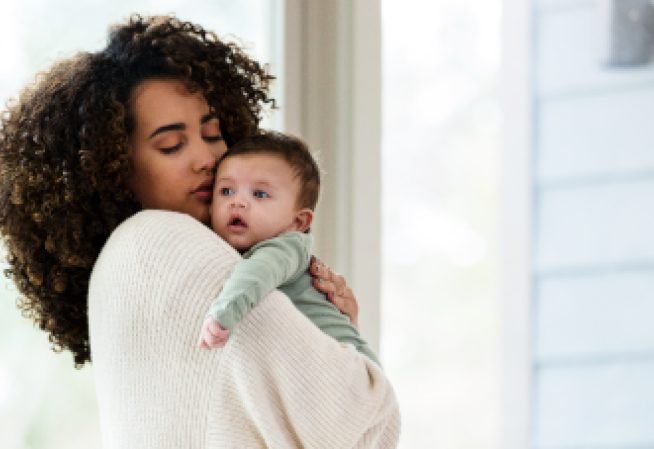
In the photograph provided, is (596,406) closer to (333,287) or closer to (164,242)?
(333,287)

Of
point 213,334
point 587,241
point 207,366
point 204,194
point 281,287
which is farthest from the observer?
point 587,241

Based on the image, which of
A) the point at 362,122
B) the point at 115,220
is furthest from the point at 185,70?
the point at 362,122

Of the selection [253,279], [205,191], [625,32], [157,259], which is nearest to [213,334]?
[253,279]

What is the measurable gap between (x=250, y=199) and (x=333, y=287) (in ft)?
0.71

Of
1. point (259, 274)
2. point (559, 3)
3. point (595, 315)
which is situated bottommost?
point (595, 315)

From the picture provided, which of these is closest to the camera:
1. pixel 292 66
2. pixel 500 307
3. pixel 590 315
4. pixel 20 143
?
pixel 20 143

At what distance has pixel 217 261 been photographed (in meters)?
1.08

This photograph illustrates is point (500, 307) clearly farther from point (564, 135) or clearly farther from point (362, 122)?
point (362, 122)

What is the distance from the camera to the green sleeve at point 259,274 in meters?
0.96

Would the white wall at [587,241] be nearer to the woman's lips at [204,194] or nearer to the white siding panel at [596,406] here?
the white siding panel at [596,406]

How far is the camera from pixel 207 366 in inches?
42.2

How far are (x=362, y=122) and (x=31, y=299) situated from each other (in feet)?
3.30

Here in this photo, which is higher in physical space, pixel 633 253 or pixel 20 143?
pixel 20 143

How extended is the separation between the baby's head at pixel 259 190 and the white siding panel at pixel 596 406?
4.05 ft
